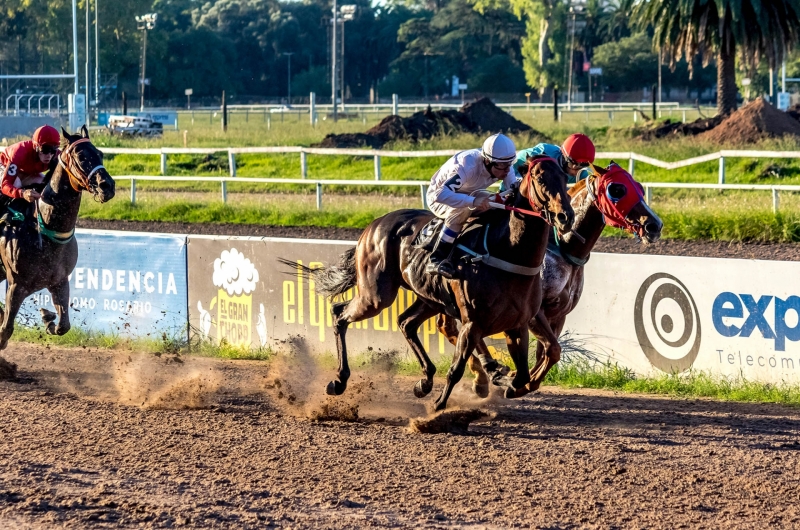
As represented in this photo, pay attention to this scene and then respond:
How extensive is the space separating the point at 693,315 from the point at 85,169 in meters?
4.77

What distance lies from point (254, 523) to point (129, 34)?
217ft

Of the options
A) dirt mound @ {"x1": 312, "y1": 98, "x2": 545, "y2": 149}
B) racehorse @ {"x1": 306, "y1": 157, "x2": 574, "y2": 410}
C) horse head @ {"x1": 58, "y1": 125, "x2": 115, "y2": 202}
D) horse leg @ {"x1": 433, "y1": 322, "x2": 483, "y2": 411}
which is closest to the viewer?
racehorse @ {"x1": 306, "y1": 157, "x2": 574, "y2": 410}

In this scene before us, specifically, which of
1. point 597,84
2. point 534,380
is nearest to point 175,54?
point 597,84

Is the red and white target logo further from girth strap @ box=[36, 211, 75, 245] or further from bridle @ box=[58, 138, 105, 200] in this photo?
girth strap @ box=[36, 211, 75, 245]

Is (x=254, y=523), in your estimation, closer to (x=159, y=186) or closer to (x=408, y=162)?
(x=408, y=162)

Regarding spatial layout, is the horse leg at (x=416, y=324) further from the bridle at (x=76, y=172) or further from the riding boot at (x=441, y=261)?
the bridle at (x=76, y=172)

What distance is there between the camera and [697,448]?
20.5 ft

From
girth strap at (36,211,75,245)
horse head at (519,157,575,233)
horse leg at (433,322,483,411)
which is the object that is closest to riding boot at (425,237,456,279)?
horse leg at (433,322,483,411)

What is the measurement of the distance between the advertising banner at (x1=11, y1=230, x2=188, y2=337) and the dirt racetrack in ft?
6.31

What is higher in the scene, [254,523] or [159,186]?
[159,186]

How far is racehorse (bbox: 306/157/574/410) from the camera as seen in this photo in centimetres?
615

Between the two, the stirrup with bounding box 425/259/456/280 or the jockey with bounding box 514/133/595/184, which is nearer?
the stirrup with bounding box 425/259/456/280

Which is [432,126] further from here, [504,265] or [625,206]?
[504,265]

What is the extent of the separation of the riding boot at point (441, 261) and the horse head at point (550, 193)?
2.44 feet
